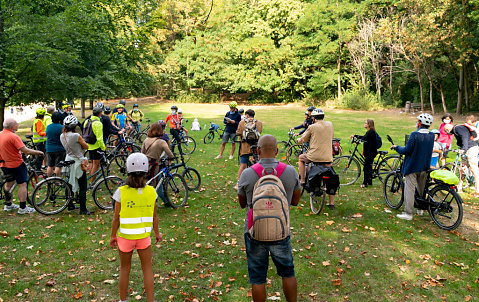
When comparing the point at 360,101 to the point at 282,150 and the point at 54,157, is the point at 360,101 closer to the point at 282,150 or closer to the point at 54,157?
the point at 282,150

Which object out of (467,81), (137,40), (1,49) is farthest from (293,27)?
(1,49)

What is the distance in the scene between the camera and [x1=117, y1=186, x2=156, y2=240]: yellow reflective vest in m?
3.58

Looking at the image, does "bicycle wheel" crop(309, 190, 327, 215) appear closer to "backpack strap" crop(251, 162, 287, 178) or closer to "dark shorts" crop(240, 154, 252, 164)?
"dark shorts" crop(240, 154, 252, 164)

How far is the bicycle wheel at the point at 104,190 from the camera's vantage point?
7309 mm

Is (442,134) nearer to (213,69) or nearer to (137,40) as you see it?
(137,40)

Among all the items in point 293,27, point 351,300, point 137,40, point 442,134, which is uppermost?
point 293,27

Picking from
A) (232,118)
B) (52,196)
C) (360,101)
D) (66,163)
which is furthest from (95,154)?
(360,101)

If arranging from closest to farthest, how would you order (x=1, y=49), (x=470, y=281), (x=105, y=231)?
1. (x=470, y=281)
2. (x=105, y=231)
3. (x=1, y=49)

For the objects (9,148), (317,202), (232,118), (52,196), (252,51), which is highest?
(252,51)

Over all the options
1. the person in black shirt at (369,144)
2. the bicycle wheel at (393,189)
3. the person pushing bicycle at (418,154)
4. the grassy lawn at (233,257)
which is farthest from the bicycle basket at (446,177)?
the person in black shirt at (369,144)

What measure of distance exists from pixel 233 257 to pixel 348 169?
5.98 m

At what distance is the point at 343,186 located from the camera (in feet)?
30.7

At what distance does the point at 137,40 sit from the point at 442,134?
19.9m

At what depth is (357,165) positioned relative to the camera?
32.0ft
